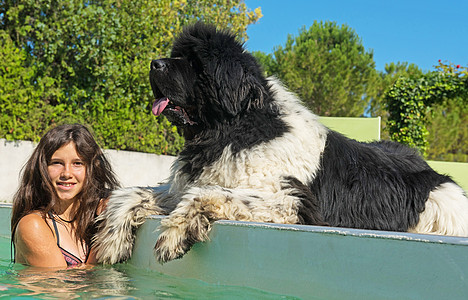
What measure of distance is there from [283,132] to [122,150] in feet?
26.5

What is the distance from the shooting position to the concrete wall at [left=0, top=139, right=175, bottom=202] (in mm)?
8906

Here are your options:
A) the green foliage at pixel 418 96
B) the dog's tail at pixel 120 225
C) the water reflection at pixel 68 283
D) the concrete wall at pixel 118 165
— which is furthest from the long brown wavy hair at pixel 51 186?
the green foliage at pixel 418 96

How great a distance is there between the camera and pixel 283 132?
3191 mm

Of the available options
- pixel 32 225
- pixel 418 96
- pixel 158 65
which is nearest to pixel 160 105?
pixel 158 65

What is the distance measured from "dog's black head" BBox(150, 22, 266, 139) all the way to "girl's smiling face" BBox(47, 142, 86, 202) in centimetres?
77

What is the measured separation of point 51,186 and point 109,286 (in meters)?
1.07

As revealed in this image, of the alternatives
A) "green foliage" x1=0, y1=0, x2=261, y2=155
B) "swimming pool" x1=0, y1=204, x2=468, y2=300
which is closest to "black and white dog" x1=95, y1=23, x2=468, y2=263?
"swimming pool" x1=0, y1=204, x2=468, y2=300

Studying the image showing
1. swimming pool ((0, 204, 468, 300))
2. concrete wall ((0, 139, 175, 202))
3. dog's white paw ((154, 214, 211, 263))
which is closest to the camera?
swimming pool ((0, 204, 468, 300))

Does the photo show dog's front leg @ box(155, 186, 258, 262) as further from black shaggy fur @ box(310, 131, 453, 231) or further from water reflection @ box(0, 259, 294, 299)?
black shaggy fur @ box(310, 131, 453, 231)

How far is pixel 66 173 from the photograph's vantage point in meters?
3.46

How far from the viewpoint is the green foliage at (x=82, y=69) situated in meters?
8.95

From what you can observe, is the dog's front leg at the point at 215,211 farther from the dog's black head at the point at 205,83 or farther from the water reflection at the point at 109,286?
the dog's black head at the point at 205,83

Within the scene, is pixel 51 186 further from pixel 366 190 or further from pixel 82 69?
pixel 82 69

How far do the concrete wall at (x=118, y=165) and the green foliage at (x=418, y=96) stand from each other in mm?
5442
